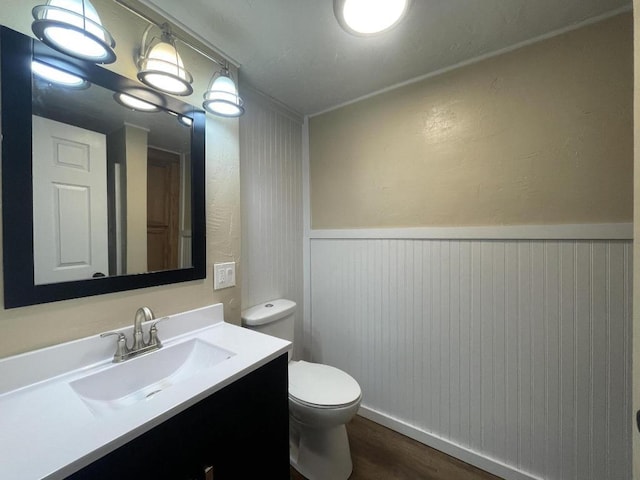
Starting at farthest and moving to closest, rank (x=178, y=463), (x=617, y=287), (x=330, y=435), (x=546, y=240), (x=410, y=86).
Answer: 1. (x=410, y=86)
2. (x=330, y=435)
3. (x=546, y=240)
4. (x=617, y=287)
5. (x=178, y=463)

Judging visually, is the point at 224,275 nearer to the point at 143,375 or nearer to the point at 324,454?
the point at 143,375

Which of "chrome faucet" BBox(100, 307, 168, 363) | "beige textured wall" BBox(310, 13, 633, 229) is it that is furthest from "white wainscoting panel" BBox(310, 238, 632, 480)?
"chrome faucet" BBox(100, 307, 168, 363)

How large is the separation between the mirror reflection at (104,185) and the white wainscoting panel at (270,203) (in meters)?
0.46

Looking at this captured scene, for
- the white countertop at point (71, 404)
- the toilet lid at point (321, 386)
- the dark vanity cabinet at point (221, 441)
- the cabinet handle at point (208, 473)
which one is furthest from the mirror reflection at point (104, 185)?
the toilet lid at point (321, 386)

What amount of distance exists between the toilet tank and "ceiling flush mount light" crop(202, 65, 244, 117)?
1083 millimetres

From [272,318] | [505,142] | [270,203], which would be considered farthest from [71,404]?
[505,142]

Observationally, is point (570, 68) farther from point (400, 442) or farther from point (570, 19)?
point (400, 442)

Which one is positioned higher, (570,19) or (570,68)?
(570,19)

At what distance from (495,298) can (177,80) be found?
1.77m

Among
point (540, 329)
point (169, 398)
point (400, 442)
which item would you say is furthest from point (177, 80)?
point (400, 442)

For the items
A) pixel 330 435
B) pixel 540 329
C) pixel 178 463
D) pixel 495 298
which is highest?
pixel 495 298

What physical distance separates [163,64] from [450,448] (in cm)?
237

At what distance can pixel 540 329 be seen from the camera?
126cm

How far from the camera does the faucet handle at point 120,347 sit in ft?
3.01
